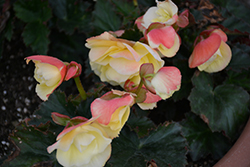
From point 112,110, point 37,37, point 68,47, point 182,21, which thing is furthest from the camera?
point 68,47

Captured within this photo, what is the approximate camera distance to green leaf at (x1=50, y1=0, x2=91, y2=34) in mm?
1127

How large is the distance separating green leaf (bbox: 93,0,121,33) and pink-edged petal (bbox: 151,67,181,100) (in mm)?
492

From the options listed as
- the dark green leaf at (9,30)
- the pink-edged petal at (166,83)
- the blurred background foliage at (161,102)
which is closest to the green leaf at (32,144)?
the blurred background foliage at (161,102)

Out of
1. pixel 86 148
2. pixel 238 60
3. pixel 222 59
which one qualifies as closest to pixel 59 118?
pixel 86 148

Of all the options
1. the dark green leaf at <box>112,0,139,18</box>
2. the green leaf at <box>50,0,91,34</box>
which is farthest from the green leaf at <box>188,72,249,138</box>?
the green leaf at <box>50,0,91,34</box>

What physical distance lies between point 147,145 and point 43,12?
72 centimetres

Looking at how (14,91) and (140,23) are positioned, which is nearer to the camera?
(140,23)

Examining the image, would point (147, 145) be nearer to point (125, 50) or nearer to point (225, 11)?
point (125, 50)

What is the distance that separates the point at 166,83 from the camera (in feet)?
1.50

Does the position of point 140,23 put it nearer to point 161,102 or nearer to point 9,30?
point 161,102

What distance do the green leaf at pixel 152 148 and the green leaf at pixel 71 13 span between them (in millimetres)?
616

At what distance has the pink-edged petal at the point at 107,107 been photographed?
0.45 metres

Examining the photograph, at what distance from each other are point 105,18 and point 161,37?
393mm

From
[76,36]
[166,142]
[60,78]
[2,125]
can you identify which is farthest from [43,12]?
[166,142]
